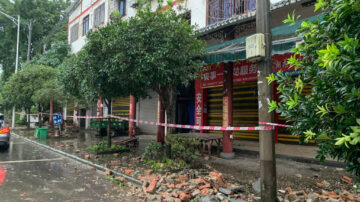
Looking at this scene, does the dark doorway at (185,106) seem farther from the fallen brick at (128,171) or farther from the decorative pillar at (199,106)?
the fallen brick at (128,171)

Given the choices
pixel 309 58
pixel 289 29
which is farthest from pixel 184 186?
pixel 289 29

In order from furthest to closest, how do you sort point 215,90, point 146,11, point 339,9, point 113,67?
point 215,90 → point 146,11 → point 113,67 → point 339,9

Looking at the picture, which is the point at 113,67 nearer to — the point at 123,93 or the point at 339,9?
the point at 123,93

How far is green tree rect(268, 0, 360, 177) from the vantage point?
1904 mm

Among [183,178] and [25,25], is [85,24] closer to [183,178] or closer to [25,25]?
[25,25]

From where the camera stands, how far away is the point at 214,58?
820 centimetres

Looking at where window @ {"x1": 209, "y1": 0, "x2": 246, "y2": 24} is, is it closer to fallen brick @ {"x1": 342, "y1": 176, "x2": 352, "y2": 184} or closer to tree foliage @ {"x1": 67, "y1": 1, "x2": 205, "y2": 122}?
tree foliage @ {"x1": 67, "y1": 1, "x2": 205, "y2": 122}

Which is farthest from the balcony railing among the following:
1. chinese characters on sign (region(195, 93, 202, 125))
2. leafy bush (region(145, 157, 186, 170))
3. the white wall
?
the white wall

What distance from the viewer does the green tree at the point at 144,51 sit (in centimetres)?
687

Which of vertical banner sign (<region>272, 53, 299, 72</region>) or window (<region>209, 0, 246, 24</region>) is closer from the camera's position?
vertical banner sign (<region>272, 53, 299, 72</region>)

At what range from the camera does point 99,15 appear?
20.6 metres

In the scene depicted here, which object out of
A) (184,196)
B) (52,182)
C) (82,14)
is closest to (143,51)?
(184,196)

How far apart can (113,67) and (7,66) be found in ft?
107

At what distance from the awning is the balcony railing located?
235 centimetres
